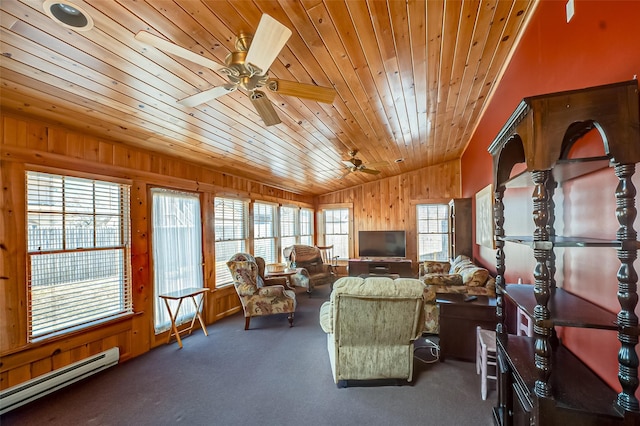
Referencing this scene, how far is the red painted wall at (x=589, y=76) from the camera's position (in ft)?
4.09

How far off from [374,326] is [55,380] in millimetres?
2886

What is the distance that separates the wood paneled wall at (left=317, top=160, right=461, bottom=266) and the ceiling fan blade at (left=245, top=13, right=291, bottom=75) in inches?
237

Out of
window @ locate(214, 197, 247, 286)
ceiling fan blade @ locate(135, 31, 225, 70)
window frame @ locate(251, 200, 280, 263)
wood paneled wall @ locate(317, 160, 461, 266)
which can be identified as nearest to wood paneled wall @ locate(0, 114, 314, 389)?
window @ locate(214, 197, 247, 286)

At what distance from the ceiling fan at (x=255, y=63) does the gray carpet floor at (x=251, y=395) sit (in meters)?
2.39

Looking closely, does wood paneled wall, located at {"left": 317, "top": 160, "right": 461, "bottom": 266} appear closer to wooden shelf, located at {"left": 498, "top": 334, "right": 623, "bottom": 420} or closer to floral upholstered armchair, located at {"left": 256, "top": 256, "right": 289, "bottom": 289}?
floral upholstered armchair, located at {"left": 256, "top": 256, "right": 289, "bottom": 289}

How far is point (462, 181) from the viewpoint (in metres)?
6.37

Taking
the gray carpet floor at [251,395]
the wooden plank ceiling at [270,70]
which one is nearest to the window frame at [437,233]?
the wooden plank ceiling at [270,70]

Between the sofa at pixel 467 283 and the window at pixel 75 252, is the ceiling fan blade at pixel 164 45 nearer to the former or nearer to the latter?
the window at pixel 75 252

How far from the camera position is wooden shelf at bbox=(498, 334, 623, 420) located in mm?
1160

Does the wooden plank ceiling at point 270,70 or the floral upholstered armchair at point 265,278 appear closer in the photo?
the wooden plank ceiling at point 270,70

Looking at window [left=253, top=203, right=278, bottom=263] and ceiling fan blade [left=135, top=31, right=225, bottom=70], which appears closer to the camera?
ceiling fan blade [left=135, top=31, right=225, bottom=70]

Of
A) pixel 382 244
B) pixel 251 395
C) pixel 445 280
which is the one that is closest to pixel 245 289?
pixel 251 395

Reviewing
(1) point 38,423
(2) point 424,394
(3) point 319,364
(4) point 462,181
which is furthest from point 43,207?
(4) point 462,181

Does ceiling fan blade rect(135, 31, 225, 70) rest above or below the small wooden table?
above
